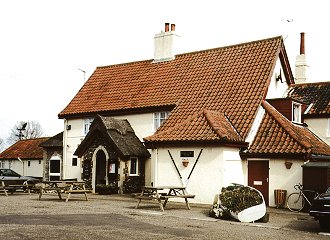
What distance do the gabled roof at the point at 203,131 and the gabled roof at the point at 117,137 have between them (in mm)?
2998

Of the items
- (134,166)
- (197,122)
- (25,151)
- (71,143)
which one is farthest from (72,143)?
(25,151)

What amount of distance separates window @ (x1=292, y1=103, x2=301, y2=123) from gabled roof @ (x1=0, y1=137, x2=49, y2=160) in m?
27.8

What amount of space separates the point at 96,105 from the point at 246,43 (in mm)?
10508

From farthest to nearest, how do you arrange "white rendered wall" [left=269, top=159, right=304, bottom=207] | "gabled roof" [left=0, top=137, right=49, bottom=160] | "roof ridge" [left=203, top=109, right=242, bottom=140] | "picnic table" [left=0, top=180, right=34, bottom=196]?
"gabled roof" [left=0, top=137, right=49, bottom=160], "picnic table" [left=0, top=180, right=34, bottom=196], "roof ridge" [left=203, top=109, right=242, bottom=140], "white rendered wall" [left=269, top=159, right=304, bottom=207]

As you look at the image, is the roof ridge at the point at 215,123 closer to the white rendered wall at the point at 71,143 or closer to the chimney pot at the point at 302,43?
the white rendered wall at the point at 71,143

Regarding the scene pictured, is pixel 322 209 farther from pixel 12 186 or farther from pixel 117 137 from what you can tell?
pixel 12 186

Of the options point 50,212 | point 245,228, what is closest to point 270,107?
point 245,228

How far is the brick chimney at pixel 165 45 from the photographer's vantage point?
3111 centimetres

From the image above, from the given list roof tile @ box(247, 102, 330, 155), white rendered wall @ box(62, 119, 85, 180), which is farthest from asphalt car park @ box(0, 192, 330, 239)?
white rendered wall @ box(62, 119, 85, 180)

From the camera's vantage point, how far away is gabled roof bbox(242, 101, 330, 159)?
2073cm

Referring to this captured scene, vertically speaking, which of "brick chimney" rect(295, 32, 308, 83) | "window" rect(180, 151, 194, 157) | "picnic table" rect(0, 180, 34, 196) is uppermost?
"brick chimney" rect(295, 32, 308, 83)

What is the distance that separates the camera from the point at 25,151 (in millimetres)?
48188

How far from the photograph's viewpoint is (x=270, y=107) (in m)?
24.1

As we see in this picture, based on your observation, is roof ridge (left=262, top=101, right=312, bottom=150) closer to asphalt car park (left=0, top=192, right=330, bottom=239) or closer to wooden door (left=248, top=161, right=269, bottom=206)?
wooden door (left=248, top=161, right=269, bottom=206)
